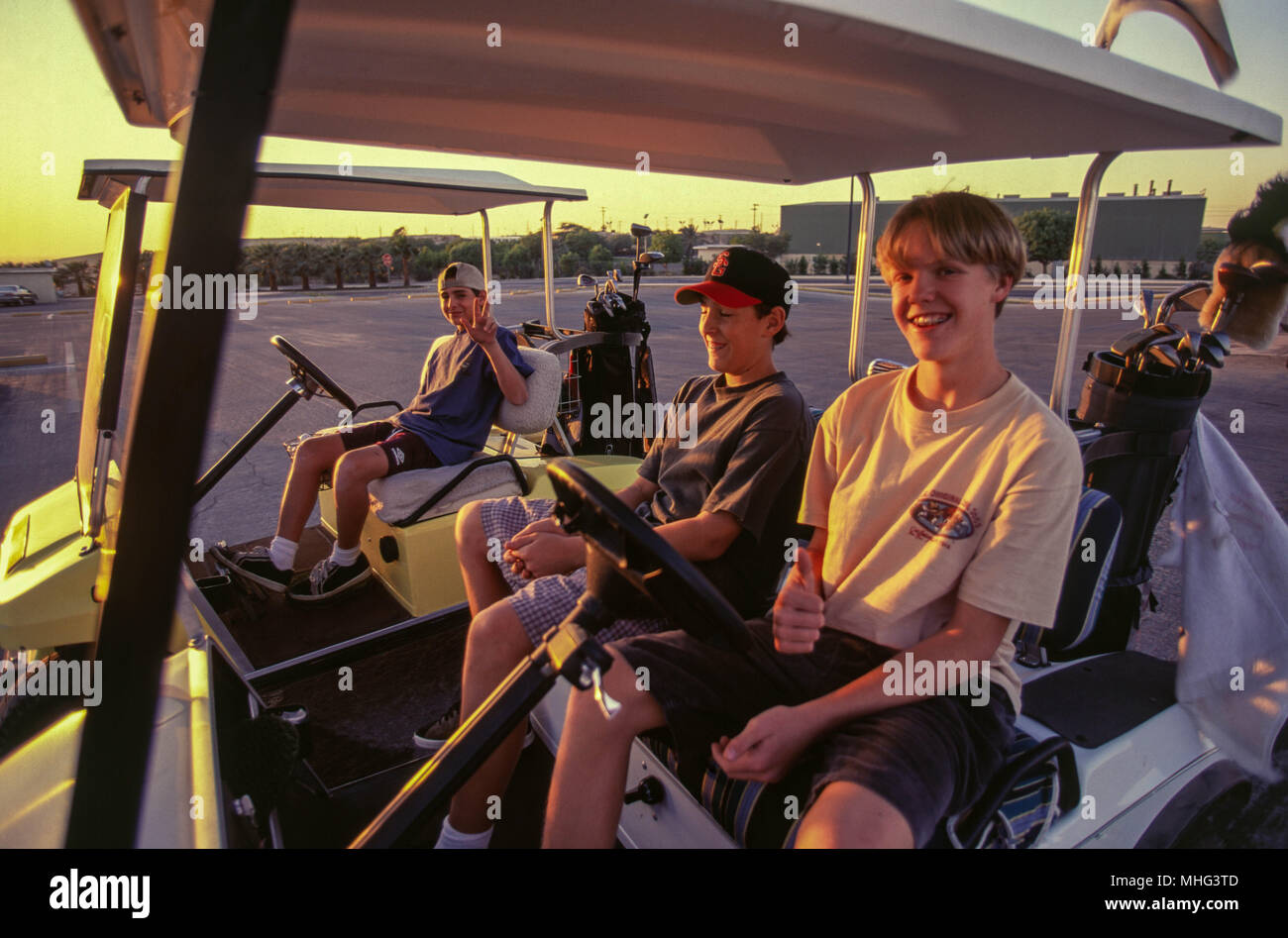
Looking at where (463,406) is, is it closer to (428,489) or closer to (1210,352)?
(428,489)

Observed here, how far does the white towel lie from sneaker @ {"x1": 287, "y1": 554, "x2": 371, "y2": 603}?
3.08m

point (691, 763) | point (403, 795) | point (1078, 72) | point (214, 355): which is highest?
point (1078, 72)

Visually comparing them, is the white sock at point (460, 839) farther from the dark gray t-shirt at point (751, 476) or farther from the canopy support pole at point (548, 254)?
the canopy support pole at point (548, 254)

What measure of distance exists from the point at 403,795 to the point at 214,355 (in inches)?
26.3

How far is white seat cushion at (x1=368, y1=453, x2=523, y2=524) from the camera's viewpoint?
3.07 metres

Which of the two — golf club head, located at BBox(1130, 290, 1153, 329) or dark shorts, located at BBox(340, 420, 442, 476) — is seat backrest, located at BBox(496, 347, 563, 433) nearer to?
dark shorts, located at BBox(340, 420, 442, 476)

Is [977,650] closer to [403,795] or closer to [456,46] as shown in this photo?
[403,795]

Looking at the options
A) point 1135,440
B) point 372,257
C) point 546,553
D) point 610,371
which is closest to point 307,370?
point 610,371

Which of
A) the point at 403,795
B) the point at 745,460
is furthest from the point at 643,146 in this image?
the point at 403,795

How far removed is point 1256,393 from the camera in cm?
855

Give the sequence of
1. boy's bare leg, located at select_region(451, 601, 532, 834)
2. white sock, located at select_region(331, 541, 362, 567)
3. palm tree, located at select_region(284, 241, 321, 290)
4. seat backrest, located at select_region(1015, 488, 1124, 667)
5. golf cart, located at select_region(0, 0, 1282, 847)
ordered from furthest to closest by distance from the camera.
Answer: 1. palm tree, located at select_region(284, 241, 321, 290)
2. white sock, located at select_region(331, 541, 362, 567)
3. boy's bare leg, located at select_region(451, 601, 532, 834)
4. seat backrest, located at select_region(1015, 488, 1124, 667)
5. golf cart, located at select_region(0, 0, 1282, 847)

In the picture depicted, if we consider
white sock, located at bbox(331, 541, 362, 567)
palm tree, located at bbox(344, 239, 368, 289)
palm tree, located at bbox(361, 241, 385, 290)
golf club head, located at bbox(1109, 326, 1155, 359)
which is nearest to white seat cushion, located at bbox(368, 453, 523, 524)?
white sock, located at bbox(331, 541, 362, 567)

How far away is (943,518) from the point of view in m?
1.46

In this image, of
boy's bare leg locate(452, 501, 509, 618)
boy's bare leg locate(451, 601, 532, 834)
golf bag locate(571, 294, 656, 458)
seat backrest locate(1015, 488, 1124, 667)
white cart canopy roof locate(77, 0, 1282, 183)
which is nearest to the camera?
→ white cart canopy roof locate(77, 0, 1282, 183)
